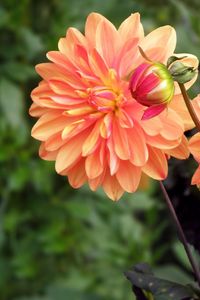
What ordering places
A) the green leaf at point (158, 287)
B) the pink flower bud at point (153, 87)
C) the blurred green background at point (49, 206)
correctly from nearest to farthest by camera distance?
1. the pink flower bud at point (153, 87)
2. the green leaf at point (158, 287)
3. the blurred green background at point (49, 206)

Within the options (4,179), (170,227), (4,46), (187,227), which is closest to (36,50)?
(4,46)

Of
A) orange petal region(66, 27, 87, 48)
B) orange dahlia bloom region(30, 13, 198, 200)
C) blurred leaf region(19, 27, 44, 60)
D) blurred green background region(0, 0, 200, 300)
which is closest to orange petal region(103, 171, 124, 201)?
orange dahlia bloom region(30, 13, 198, 200)

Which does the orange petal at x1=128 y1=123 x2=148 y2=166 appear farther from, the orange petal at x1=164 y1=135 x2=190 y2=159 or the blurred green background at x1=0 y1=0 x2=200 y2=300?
the blurred green background at x1=0 y1=0 x2=200 y2=300

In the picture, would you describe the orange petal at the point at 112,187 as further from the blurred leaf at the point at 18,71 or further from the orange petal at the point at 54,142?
the blurred leaf at the point at 18,71

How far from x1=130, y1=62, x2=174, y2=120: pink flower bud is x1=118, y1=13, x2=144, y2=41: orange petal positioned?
6 cm

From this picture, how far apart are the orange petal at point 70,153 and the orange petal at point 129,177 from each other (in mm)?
35

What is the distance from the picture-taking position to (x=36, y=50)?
1471 millimetres

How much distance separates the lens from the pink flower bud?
0.56 meters

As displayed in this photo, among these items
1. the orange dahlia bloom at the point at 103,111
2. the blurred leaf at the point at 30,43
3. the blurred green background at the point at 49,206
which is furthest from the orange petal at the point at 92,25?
the blurred leaf at the point at 30,43

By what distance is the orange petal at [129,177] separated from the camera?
62 cm

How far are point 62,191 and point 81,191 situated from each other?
4 centimetres

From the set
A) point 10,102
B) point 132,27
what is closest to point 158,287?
point 132,27

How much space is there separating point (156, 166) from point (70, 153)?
2.7 inches

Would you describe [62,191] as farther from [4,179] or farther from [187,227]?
[187,227]
